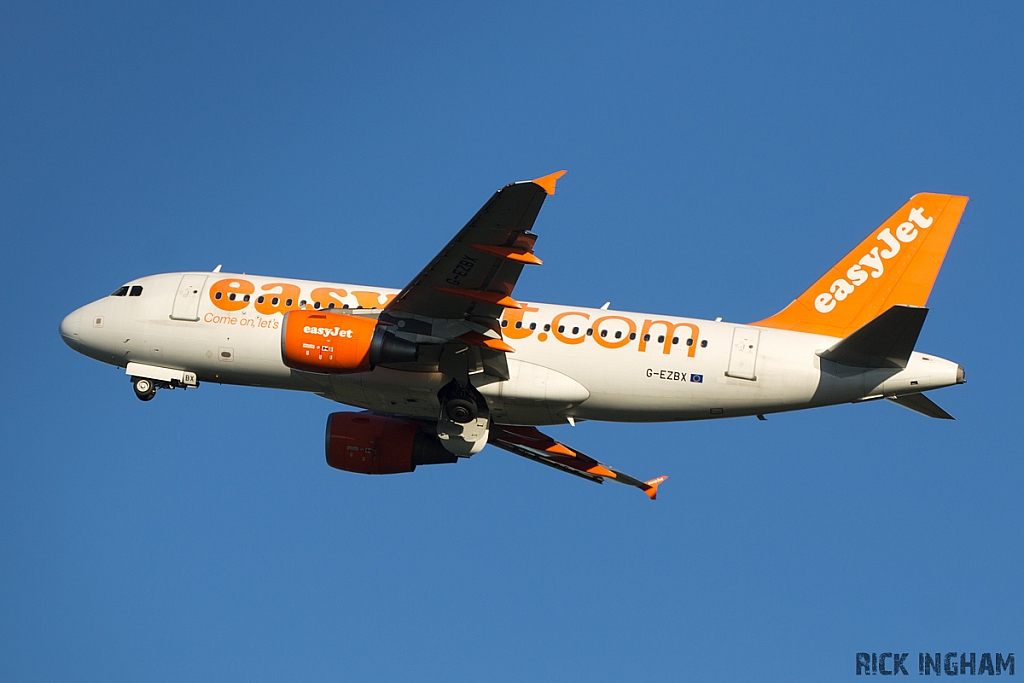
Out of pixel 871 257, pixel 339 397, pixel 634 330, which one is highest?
pixel 871 257

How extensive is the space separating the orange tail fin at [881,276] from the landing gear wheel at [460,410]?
30.3ft

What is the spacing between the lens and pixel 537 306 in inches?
1334

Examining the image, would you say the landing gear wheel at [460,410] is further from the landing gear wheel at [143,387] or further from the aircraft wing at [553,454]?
the landing gear wheel at [143,387]

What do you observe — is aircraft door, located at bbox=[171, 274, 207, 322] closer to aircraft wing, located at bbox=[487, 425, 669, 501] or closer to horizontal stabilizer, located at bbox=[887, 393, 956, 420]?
aircraft wing, located at bbox=[487, 425, 669, 501]

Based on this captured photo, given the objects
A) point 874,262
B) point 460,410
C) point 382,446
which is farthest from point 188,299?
point 874,262

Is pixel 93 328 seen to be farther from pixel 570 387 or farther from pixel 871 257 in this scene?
pixel 871 257

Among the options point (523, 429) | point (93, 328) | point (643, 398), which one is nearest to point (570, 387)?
point (643, 398)

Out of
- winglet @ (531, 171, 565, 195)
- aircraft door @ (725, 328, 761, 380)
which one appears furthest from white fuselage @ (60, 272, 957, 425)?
winglet @ (531, 171, 565, 195)

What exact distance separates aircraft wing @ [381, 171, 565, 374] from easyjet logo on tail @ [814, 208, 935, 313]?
405 inches

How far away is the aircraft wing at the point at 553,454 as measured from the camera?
3806 centimetres

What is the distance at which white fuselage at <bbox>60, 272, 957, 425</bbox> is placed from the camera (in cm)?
3222

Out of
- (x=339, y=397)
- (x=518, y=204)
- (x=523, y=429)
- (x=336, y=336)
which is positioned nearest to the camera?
(x=518, y=204)

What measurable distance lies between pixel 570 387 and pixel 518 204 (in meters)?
6.73

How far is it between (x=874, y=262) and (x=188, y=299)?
21080 mm
